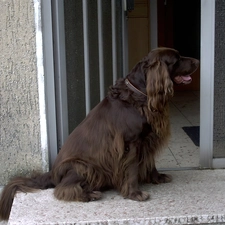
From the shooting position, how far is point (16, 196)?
341 cm

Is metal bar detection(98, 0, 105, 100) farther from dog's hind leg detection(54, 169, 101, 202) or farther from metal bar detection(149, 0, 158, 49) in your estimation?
metal bar detection(149, 0, 158, 49)

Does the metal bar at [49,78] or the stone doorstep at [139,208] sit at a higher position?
the metal bar at [49,78]

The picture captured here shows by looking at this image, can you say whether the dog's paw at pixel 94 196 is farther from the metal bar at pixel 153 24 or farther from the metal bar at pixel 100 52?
the metal bar at pixel 153 24

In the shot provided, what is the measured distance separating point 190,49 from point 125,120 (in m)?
4.50

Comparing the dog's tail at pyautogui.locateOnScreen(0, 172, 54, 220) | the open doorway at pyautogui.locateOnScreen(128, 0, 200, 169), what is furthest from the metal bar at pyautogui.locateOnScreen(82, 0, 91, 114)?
the open doorway at pyautogui.locateOnScreen(128, 0, 200, 169)

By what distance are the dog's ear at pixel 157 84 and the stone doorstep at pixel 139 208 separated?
0.68 metres

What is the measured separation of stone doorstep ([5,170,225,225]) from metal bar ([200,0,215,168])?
1.15 feet

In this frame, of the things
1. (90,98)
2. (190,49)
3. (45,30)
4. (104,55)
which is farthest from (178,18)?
(45,30)

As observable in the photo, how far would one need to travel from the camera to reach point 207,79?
3740mm

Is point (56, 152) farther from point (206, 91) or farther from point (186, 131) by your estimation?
point (186, 131)

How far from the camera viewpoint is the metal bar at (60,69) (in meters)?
3.59

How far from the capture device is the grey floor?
4156mm

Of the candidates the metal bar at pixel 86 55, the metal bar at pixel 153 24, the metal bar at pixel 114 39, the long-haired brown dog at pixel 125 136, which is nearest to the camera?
the long-haired brown dog at pixel 125 136

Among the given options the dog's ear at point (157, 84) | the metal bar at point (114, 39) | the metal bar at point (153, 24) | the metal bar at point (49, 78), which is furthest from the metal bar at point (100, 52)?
the metal bar at point (153, 24)
